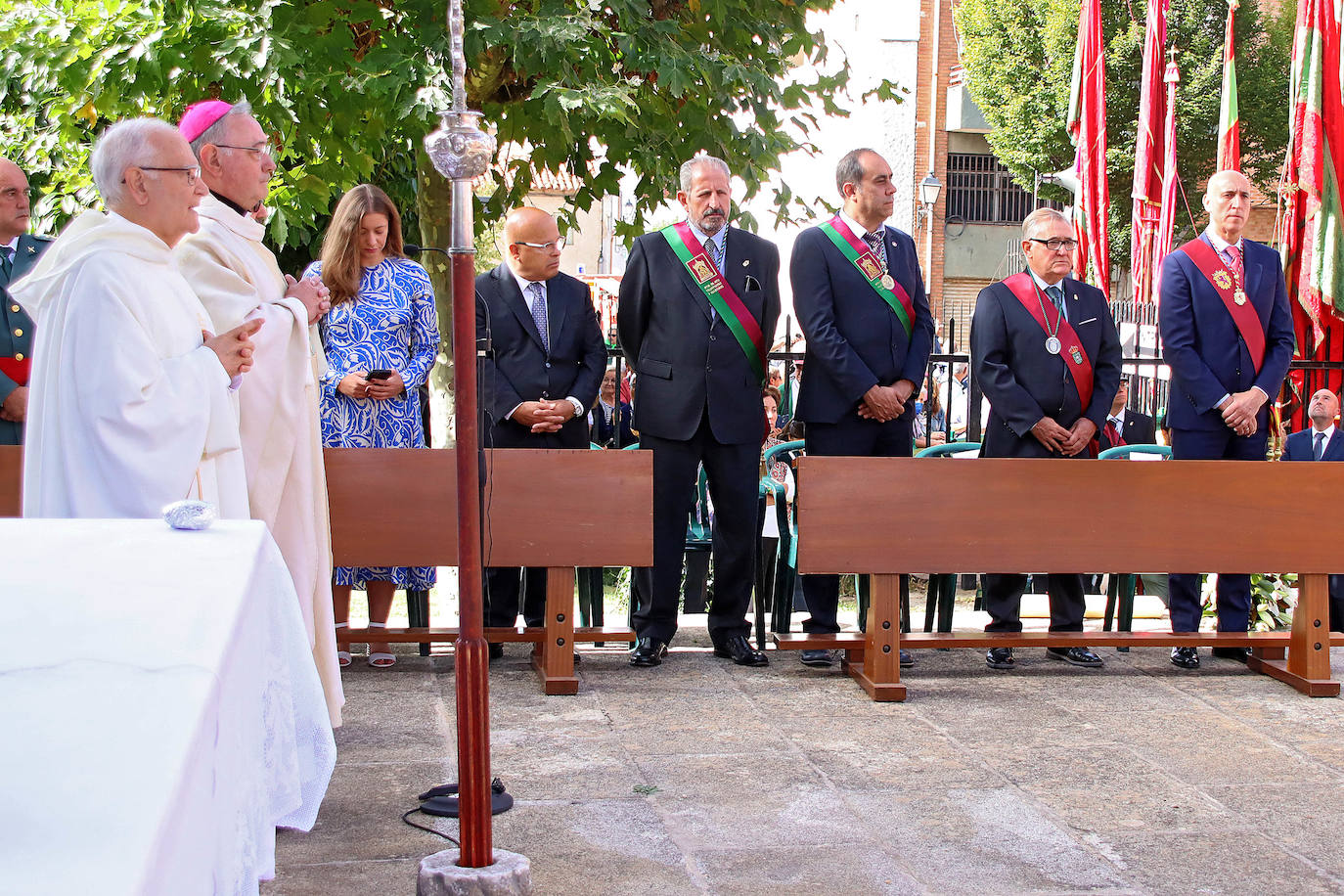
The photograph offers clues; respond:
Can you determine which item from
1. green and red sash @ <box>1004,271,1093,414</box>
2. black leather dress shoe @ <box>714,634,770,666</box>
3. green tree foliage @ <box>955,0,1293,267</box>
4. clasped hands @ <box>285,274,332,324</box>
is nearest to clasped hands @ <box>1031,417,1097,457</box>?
green and red sash @ <box>1004,271,1093,414</box>

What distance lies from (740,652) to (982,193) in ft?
102

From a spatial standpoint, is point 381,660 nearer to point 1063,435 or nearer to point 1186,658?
point 1063,435

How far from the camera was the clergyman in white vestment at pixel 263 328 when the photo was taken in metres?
3.97

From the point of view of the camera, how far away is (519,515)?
5.55 metres

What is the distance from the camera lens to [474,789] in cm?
300

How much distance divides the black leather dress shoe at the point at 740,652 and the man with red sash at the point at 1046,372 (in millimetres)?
1032

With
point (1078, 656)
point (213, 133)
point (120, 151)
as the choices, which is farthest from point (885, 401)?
point (120, 151)

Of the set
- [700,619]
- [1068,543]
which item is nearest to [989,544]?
[1068,543]

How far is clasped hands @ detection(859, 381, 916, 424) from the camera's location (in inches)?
231

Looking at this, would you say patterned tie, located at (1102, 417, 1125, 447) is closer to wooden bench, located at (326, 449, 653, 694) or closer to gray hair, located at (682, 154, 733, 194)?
gray hair, located at (682, 154, 733, 194)

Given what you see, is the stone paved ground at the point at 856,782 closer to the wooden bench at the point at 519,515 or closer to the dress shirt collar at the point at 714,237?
the wooden bench at the point at 519,515

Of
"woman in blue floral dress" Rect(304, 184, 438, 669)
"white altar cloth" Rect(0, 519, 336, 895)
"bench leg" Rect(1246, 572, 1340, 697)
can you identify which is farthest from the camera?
"woman in blue floral dress" Rect(304, 184, 438, 669)

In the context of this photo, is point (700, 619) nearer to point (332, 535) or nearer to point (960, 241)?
point (332, 535)

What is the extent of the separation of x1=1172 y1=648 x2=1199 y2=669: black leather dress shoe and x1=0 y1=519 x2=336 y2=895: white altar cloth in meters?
4.70
